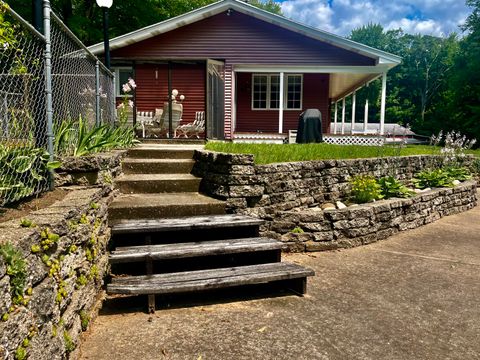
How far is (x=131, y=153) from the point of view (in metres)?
6.31

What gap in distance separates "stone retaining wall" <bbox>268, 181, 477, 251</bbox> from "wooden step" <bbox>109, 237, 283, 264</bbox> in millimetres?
971

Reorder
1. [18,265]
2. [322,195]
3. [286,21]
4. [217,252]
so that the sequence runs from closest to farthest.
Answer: [18,265]
[217,252]
[322,195]
[286,21]

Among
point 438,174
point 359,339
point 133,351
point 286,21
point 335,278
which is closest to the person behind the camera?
point 133,351

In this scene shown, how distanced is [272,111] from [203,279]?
14.9 metres

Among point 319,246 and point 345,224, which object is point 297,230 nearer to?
point 319,246

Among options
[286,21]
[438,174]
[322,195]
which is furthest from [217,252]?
[286,21]

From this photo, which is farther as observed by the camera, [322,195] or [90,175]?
[322,195]

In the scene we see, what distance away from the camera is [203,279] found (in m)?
3.48

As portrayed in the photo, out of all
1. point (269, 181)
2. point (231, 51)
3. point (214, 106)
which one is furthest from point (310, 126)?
point (231, 51)

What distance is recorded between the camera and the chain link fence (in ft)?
9.41

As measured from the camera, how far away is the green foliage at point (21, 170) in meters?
2.82

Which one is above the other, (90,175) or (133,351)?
(90,175)

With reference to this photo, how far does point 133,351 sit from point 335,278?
2.37 meters

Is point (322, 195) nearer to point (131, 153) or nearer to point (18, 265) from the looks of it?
point (131, 153)
